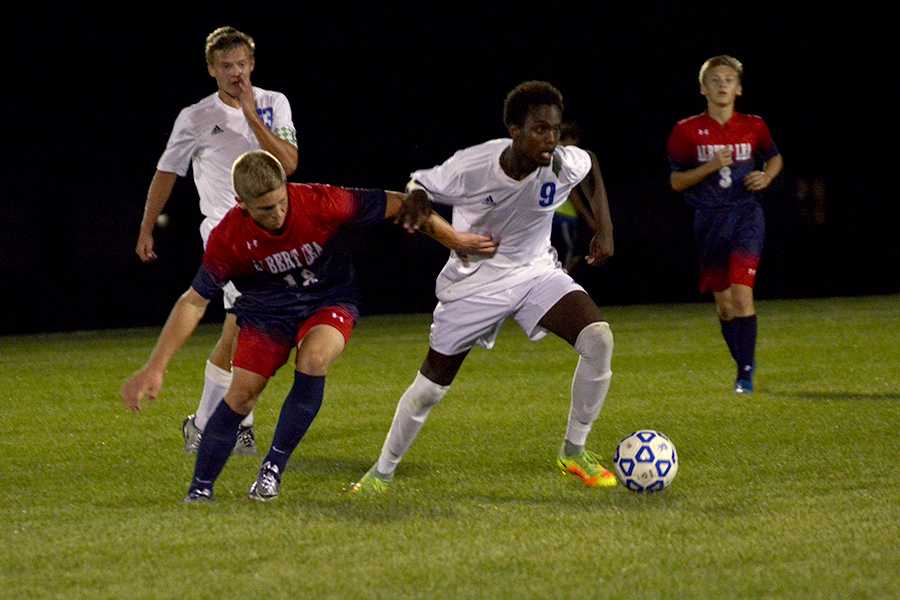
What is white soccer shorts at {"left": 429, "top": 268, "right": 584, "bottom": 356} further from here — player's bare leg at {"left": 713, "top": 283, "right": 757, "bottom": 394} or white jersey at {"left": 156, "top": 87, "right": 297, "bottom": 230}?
player's bare leg at {"left": 713, "top": 283, "right": 757, "bottom": 394}

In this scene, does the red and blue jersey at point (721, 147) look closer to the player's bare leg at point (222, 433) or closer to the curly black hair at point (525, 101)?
the curly black hair at point (525, 101)

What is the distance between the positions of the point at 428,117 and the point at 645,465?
17.3 meters

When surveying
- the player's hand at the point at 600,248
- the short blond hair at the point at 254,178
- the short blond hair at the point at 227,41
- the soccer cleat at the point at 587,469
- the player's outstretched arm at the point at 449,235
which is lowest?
the soccer cleat at the point at 587,469

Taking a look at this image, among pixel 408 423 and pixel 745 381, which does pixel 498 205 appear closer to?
pixel 408 423

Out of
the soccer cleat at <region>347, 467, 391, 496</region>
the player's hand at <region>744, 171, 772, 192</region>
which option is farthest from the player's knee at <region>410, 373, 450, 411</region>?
the player's hand at <region>744, 171, 772, 192</region>

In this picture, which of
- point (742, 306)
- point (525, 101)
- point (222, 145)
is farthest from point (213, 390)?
point (742, 306)

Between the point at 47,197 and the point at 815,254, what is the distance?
11556mm

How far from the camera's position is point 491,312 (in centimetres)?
646

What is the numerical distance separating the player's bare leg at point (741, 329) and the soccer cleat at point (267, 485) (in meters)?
4.19

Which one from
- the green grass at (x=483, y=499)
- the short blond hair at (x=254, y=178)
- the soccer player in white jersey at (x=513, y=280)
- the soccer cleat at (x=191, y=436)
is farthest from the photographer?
the soccer cleat at (x=191, y=436)

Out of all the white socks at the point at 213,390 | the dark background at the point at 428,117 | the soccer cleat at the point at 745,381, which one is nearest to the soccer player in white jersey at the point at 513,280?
the white socks at the point at 213,390

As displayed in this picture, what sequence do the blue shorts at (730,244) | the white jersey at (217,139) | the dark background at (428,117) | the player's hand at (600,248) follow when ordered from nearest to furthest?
the player's hand at (600,248) → the white jersey at (217,139) → the blue shorts at (730,244) → the dark background at (428,117)

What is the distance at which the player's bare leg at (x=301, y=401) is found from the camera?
6105 millimetres

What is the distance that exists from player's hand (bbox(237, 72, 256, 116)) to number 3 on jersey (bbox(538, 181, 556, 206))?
1612 mm
